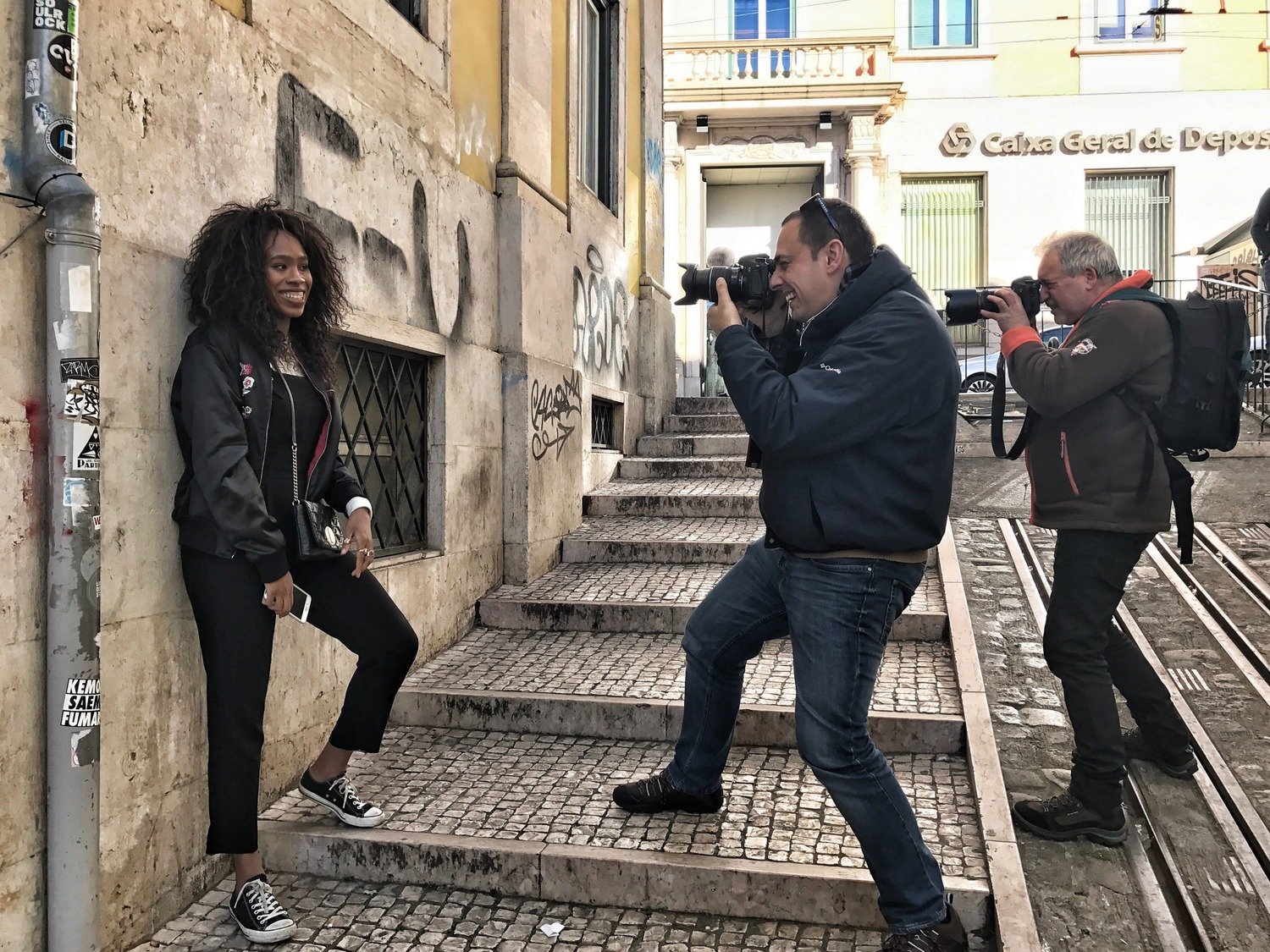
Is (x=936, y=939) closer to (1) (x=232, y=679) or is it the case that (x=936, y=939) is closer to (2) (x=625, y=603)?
(1) (x=232, y=679)

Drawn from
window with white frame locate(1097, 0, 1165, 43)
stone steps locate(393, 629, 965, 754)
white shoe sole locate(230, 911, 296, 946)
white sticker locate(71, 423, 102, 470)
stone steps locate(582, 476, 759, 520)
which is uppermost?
window with white frame locate(1097, 0, 1165, 43)

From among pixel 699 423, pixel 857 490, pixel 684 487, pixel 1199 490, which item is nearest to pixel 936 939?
pixel 857 490

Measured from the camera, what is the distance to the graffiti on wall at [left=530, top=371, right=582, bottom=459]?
5777 mm

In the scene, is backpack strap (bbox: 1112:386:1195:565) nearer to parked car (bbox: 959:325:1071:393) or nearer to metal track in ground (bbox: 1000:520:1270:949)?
metal track in ground (bbox: 1000:520:1270:949)

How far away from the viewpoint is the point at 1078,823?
3166 millimetres

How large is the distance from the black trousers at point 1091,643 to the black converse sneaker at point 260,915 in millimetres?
2480

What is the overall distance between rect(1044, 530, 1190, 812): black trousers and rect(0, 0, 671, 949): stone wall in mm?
2655

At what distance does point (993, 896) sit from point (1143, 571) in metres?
3.37

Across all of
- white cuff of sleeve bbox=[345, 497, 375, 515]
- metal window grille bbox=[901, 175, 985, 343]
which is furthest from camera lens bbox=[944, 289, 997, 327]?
metal window grille bbox=[901, 175, 985, 343]

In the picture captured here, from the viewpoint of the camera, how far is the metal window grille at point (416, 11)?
4734 millimetres

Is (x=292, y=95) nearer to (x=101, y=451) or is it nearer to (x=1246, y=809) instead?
(x=101, y=451)

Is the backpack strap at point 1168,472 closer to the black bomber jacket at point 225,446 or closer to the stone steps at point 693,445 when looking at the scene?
the black bomber jacket at point 225,446

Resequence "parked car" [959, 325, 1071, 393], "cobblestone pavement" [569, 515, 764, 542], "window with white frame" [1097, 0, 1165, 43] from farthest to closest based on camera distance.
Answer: "window with white frame" [1097, 0, 1165, 43], "parked car" [959, 325, 1071, 393], "cobblestone pavement" [569, 515, 764, 542]

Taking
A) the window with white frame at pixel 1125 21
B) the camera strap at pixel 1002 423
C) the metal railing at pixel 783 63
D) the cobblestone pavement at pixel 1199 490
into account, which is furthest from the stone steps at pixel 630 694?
the window with white frame at pixel 1125 21
